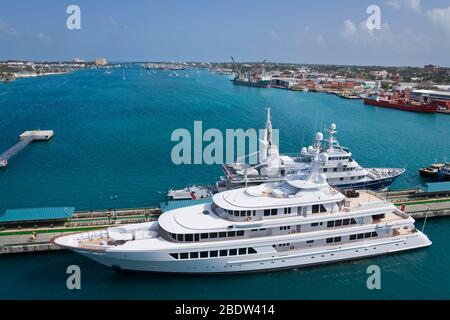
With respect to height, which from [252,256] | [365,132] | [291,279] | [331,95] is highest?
[331,95]

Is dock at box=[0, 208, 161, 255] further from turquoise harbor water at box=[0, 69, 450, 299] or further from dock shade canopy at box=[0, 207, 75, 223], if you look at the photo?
turquoise harbor water at box=[0, 69, 450, 299]

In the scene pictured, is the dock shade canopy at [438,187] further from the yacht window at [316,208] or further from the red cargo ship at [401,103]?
the red cargo ship at [401,103]

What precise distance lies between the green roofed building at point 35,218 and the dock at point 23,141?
733 inches

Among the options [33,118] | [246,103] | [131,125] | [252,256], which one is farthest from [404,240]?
[246,103]

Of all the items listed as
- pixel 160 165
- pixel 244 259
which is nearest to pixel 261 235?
pixel 244 259

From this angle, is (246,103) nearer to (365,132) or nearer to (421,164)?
(365,132)

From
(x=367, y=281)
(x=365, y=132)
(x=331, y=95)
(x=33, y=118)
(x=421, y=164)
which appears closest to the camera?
(x=367, y=281)

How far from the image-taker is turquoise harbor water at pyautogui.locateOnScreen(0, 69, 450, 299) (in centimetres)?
1880

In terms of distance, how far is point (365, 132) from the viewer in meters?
59.6

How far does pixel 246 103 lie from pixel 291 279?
244ft

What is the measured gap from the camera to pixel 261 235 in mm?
19922

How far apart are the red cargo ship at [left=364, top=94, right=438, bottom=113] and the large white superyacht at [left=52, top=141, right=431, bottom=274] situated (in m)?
69.4

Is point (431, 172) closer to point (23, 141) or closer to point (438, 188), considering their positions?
point (438, 188)

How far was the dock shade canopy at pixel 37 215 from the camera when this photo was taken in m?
22.5
